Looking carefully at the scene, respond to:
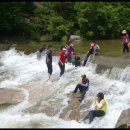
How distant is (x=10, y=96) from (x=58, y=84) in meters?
2.98

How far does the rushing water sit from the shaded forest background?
8657mm

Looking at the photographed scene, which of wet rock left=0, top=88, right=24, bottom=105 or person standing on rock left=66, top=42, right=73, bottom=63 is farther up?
person standing on rock left=66, top=42, right=73, bottom=63

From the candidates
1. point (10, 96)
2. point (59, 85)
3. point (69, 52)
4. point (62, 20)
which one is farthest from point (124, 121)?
point (62, 20)

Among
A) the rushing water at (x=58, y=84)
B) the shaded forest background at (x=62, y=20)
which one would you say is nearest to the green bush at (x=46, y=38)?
the shaded forest background at (x=62, y=20)

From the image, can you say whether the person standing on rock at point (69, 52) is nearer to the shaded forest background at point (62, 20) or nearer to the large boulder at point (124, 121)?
the large boulder at point (124, 121)

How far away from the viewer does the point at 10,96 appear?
19828mm

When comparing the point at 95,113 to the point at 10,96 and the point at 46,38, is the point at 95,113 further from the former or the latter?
the point at 46,38

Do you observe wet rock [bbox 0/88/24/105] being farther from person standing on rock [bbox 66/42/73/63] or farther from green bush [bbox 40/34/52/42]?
green bush [bbox 40/34/52/42]

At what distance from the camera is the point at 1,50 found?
3381cm

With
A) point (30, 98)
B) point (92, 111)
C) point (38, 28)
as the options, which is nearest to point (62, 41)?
point (38, 28)

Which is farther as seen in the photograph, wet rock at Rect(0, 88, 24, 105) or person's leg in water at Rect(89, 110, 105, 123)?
wet rock at Rect(0, 88, 24, 105)

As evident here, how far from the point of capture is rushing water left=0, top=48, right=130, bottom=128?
16.2 meters

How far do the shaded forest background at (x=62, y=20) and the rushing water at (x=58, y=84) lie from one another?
8657mm

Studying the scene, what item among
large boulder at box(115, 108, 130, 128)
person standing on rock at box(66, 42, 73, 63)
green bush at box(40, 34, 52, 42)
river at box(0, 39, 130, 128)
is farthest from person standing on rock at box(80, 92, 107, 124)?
green bush at box(40, 34, 52, 42)
